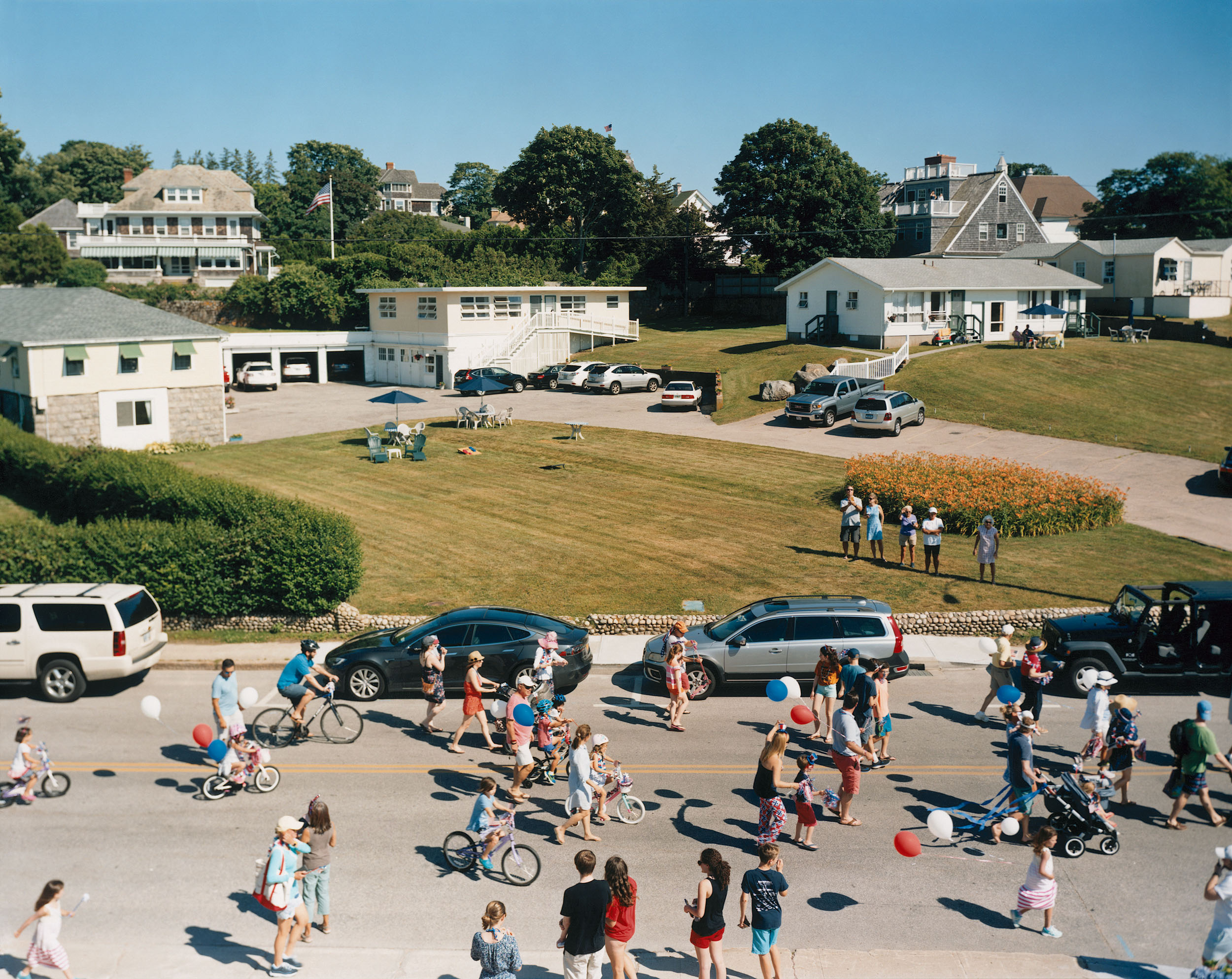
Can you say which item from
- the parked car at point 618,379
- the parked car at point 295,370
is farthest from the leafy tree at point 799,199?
the parked car at point 295,370

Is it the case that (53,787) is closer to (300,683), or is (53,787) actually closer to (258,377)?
(300,683)

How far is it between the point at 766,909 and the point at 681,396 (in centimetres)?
3678

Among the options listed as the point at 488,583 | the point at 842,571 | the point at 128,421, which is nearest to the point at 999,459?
the point at 842,571

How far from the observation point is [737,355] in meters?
55.5

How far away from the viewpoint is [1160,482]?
33406 millimetres

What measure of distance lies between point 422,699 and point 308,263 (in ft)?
216

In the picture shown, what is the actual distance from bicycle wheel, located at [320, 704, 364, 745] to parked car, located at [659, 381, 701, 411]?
31105 millimetres

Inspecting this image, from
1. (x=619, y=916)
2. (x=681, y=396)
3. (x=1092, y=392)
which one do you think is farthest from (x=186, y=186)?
(x=619, y=916)

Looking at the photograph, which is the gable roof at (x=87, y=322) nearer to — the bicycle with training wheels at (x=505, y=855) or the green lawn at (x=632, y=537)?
the green lawn at (x=632, y=537)

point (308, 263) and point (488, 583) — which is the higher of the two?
point (308, 263)

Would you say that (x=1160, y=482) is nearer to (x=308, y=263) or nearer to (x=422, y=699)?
(x=422, y=699)

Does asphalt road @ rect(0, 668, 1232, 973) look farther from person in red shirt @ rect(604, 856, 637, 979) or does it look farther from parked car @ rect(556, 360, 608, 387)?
parked car @ rect(556, 360, 608, 387)

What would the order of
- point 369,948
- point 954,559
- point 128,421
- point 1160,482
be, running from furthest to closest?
point 128,421 → point 1160,482 → point 954,559 → point 369,948

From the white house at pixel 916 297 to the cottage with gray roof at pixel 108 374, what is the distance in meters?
31.3
